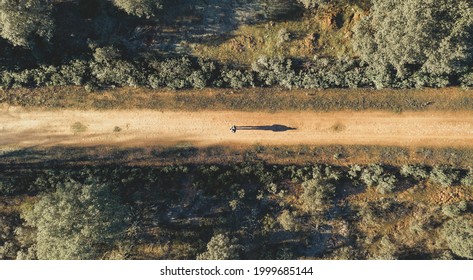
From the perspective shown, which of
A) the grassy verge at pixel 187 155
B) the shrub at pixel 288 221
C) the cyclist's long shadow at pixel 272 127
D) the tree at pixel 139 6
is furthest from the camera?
the cyclist's long shadow at pixel 272 127

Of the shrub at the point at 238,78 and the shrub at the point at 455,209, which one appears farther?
the shrub at the point at 238,78

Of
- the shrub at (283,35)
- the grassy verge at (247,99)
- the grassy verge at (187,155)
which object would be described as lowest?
the grassy verge at (187,155)

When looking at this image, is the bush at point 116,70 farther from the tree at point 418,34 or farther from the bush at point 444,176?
the bush at point 444,176

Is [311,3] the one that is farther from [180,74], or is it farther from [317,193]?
[317,193]

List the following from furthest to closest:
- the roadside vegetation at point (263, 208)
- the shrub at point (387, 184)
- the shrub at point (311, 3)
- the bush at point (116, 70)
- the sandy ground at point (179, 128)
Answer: the sandy ground at point (179, 128) < the bush at point (116, 70) < the roadside vegetation at point (263, 208) < the shrub at point (387, 184) < the shrub at point (311, 3)

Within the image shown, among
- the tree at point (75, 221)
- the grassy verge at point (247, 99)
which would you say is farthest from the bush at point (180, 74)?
the tree at point (75, 221)

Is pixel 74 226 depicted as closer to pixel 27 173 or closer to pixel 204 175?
pixel 27 173

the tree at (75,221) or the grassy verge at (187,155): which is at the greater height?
the grassy verge at (187,155)
